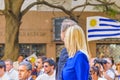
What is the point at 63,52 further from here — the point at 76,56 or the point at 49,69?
the point at 49,69

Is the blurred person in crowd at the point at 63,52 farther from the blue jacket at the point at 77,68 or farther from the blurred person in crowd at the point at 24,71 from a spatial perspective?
the blurred person in crowd at the point at 24,71

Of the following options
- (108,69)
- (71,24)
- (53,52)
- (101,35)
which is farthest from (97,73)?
(53,52)

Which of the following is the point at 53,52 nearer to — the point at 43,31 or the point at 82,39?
the point at 43,31

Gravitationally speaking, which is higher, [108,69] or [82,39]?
[82,39]

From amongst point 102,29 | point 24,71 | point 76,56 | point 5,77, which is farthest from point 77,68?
point 102,29

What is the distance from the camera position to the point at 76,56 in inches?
177

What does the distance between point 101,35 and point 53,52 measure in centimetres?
1001

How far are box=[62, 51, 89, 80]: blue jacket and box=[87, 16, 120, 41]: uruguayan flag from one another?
38.7 feet

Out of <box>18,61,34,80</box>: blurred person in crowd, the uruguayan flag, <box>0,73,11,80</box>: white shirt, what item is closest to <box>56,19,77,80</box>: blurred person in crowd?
<box>18,61,34,80</box>: blurred person in crowd

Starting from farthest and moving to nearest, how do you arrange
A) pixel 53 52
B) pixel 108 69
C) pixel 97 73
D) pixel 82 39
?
pixel 53 52 < pixel 108 69 < pixel 97 73 < pixel 82 39

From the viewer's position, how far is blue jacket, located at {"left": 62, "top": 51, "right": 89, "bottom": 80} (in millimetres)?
4406

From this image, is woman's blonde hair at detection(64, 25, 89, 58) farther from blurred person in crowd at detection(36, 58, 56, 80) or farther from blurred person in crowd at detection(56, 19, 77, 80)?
blurred person in crowd at detection(36, 58, 56, 80)

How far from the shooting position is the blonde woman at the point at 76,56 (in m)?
4.43

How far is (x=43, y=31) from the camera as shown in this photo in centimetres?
2670
